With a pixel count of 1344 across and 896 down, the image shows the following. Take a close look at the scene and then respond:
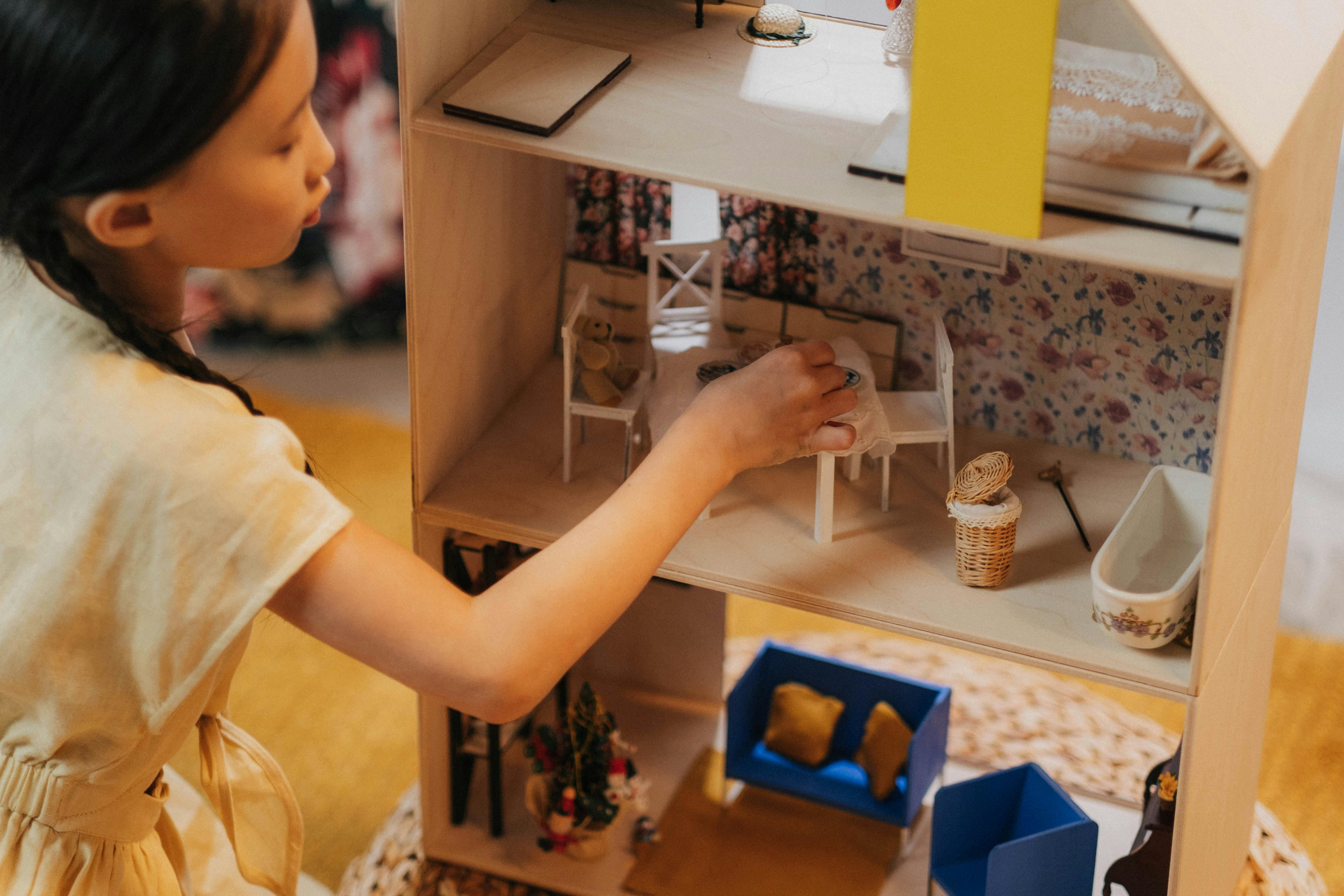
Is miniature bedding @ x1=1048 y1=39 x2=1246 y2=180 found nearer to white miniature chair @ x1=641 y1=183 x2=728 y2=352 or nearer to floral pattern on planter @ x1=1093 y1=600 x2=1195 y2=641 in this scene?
floral pattern on planter @ x1=1093 y1=600 x2=1195 y2=641

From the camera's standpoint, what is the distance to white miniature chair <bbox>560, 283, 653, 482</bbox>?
147 cm

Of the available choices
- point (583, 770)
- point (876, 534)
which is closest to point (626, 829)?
point (583, 770)

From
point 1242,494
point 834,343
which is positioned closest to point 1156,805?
point 1242,494

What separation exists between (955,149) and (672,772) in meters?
1.05

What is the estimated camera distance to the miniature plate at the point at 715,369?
4.84 ft

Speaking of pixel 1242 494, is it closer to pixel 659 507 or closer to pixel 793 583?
pixel 793 583

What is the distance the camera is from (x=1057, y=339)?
5.08 ft

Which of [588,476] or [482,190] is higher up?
[482,190]

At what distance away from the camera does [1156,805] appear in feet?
4.77

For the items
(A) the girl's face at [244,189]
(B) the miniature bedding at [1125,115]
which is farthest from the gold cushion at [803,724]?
(A) the girl's face at [244,189]

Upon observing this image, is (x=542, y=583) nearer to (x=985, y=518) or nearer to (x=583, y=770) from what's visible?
(x=985, y=518)

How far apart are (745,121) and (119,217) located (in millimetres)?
588

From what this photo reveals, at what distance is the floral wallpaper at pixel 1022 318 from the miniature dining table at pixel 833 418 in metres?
0.09

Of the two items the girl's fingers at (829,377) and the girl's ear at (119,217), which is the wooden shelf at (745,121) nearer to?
the girl's fingers at (829,377)
